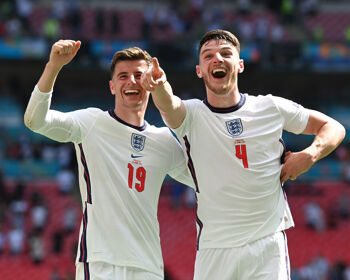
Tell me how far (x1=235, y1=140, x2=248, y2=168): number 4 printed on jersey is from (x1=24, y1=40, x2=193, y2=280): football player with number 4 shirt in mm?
717

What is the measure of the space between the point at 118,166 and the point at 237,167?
0.99 metres

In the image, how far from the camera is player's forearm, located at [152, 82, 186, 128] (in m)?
4.79

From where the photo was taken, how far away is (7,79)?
24.9 metres

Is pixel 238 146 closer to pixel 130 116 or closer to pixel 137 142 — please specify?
pixel 137 142

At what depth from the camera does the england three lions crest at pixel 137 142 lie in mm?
5551

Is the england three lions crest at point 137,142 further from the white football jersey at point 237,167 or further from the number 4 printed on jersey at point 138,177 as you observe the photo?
the white football jersey at point 237,167

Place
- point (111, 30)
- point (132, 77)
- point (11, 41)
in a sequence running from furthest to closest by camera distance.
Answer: point (111, 30) < point (11, 41) < point (132, 77)

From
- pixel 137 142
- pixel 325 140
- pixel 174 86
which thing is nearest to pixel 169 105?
pixel 137 142

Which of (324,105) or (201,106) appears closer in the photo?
(201,106)

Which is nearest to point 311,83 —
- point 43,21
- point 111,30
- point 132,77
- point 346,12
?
point 346,12

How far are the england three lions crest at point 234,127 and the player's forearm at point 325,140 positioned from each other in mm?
513

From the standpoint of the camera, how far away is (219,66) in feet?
16.8

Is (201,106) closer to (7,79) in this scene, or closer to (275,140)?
(275,140)

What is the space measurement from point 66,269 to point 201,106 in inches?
494
